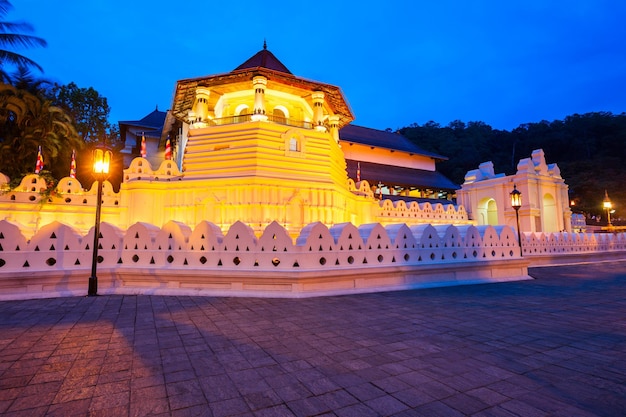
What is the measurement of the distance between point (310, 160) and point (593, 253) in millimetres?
16180

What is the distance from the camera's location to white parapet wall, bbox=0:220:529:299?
23.6ft

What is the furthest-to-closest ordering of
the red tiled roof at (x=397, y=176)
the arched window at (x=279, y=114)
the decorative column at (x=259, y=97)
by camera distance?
the red tiled roof at (x=397, y=176) → the arched window at (x=279, y=114) → the decorative column at (x=259, y=97)

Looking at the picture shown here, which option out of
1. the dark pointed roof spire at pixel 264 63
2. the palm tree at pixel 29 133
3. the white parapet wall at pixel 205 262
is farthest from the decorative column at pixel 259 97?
the palm tree at pixel 29 133

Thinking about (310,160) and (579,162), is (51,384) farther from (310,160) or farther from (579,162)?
(579,162)

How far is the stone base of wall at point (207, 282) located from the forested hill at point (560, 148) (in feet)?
159

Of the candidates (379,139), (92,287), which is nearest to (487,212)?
(379,139)

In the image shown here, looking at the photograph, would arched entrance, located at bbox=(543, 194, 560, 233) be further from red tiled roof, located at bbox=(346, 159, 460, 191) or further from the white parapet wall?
the white parapet wall

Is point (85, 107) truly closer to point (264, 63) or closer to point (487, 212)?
point (264, 63)

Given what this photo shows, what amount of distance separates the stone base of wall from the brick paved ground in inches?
40.6

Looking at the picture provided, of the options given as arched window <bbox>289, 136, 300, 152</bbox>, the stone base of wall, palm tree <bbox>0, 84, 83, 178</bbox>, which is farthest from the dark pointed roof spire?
the stone base of wall

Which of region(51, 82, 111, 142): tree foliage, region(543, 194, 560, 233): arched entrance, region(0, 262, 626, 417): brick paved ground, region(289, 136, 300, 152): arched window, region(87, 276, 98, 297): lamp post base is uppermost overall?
region(51, 82, 111, 142): tree foliage

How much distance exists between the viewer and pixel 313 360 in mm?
3438

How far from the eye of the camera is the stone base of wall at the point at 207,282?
7.09 metres

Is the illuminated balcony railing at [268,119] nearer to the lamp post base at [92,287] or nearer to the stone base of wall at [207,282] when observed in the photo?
the stone base of wall at [207,282]
